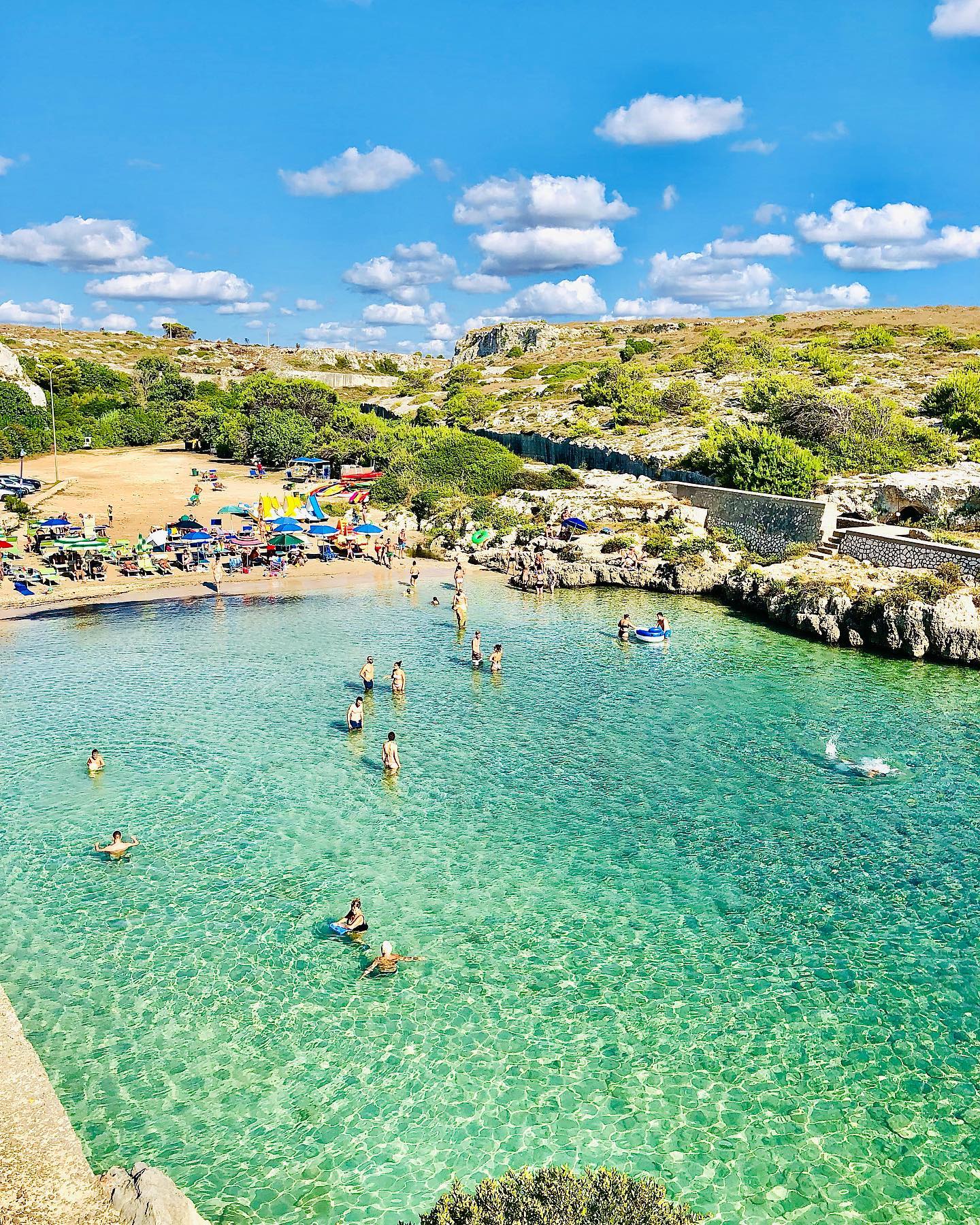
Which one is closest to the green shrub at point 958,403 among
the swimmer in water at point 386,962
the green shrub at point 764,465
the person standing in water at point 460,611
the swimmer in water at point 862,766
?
the green shrub at point 764,465

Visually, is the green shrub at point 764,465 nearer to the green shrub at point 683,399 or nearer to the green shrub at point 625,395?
the green shrub at point 625,395

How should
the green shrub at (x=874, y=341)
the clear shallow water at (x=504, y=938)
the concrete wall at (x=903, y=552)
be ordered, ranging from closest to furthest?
1. the clear shallow water at (x=504, y=938)
2. the concrete wall at (x=903, y=552)
3. the green shrub at (x=874, y=341)

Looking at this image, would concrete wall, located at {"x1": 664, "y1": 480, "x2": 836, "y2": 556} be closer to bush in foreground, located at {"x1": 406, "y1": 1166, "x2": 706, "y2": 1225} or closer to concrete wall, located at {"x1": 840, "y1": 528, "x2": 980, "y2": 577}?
concrete wall, located at {"x1": 840, "y1": 528, "x2": 980, "y2": 577}

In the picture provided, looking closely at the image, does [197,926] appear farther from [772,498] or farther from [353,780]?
[772,498]

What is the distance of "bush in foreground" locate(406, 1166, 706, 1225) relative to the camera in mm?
6754

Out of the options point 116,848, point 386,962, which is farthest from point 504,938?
point 116,848

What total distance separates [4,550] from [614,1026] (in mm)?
37232

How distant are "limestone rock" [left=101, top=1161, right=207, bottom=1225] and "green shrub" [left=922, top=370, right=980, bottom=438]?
189ft

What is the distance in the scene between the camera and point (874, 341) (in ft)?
264

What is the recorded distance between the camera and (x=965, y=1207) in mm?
9289

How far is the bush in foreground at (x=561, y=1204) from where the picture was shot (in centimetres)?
675

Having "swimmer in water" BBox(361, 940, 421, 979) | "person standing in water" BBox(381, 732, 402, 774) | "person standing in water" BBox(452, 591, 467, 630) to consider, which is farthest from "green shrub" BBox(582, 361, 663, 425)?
"swimmer in water" BBox(361, 940, 421, 979)

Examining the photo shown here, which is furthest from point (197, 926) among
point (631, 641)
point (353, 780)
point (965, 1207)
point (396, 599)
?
point (396, 599)

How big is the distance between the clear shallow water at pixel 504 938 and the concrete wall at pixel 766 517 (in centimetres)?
1443
